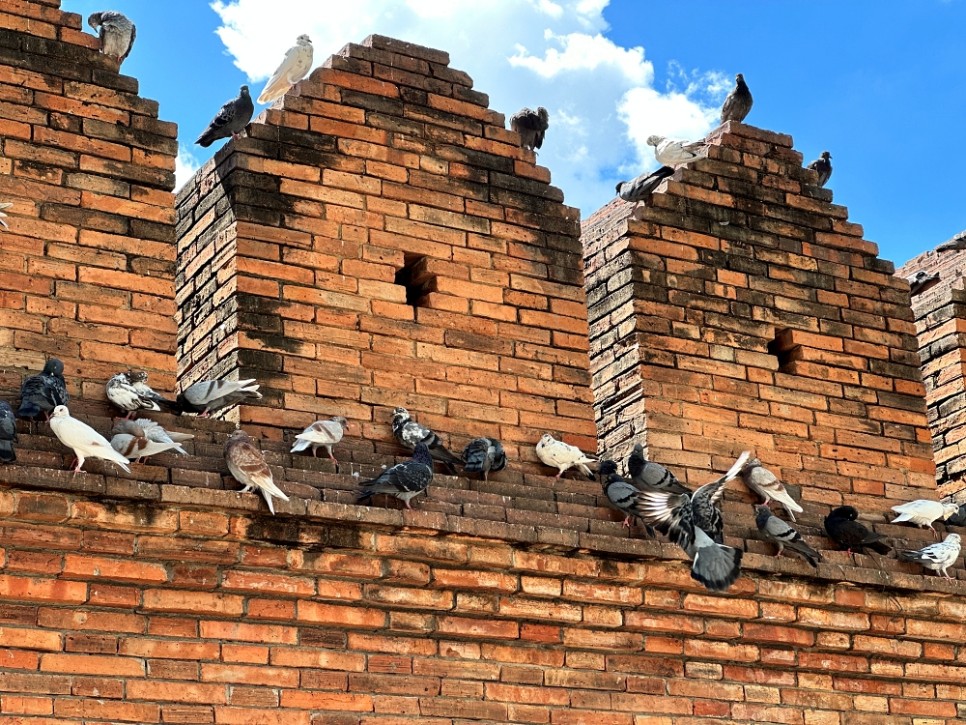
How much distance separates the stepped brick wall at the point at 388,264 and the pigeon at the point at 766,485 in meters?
0.88

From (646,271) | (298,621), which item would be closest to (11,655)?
(298,621)

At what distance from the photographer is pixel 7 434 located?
22.0 feet

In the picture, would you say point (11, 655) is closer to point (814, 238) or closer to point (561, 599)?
point (561, 599)

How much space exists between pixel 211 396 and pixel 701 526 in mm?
2330

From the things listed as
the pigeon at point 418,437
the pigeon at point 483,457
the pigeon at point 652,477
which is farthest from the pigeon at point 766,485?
the pigeon at point 418,437

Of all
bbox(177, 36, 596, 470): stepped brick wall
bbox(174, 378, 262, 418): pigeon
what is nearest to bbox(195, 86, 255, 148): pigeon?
bbox(177, 36, 596, 470): stepped brick wall

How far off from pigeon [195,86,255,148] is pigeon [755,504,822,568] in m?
3.26

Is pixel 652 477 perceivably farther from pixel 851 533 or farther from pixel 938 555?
pixel 938 555

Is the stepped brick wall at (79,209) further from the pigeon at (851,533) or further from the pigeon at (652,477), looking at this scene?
the pigeon at (851,533)

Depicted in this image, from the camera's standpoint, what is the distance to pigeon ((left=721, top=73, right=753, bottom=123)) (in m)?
10.2

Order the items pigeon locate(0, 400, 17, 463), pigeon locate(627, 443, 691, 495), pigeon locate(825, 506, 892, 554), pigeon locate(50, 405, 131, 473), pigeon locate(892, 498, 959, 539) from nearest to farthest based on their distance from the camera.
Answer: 1. pigeon locate(0, 400, 17, 463)
2. pigeon locate(50, 405, 131, 473)
3. pigeon locate(627, 443, 691, 495)
4. pigeon locate(825, 506, 892, 554)
5. pigeon locate(892, 498, 959, 539)

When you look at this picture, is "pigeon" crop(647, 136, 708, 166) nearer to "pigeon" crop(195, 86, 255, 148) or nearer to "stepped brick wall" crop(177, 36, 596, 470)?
"stepped brick wall" crop(177, 36, 596, 470)

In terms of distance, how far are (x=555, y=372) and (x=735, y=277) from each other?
1.45m

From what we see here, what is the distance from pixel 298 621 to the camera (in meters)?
7.34
